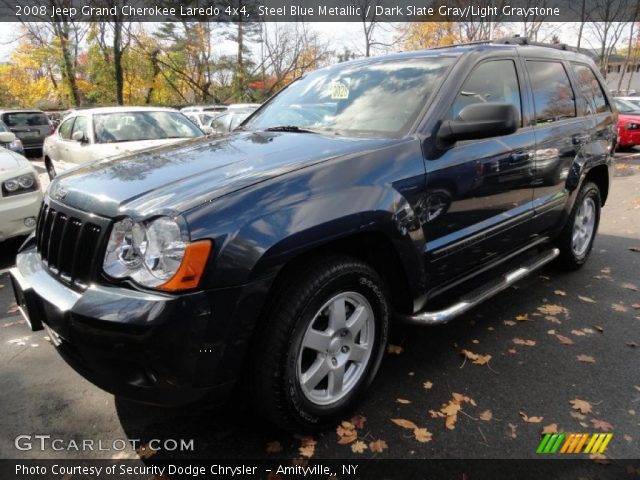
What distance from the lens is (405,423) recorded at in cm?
241

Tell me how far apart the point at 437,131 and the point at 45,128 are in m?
18.2

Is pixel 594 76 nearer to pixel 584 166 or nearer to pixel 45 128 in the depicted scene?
pixel 584 166

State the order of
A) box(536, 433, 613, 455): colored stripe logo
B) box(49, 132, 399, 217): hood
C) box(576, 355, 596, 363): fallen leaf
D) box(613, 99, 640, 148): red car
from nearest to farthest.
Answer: box(49, 132, 399, 217): hood
box(536, 433, 613, 455): colored stripe logo
box(576, 355, 596, 363): fallen leaf
box(613, 99, 640, 148): red car

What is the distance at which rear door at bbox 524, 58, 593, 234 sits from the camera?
349 centimetres

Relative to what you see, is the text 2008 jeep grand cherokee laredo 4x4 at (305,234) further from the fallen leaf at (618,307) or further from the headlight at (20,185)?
the headlight at (20,185)

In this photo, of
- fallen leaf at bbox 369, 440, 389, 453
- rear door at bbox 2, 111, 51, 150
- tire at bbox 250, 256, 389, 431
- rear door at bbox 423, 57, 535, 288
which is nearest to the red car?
rear door at bbox 423, 57, 535, 288

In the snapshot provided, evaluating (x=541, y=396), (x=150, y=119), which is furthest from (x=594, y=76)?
(x=150, y=119)

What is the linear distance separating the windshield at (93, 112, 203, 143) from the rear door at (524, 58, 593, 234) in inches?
209

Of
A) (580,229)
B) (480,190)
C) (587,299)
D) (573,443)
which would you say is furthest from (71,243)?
(580,229)

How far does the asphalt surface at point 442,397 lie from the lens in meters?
2.27

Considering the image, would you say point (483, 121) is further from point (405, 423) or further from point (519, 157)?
point (405, 423)

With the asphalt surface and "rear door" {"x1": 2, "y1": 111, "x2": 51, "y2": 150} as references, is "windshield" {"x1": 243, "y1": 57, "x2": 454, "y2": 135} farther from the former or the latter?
"rear door" {"x1": 2, "y1": 111, "x2": 51, "y2": 150}

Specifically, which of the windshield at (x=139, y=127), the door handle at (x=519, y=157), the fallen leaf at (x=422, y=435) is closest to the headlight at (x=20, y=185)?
the windshield at (x=139, y=127)

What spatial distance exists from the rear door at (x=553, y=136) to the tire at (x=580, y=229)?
0.32 meters
